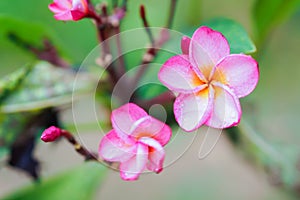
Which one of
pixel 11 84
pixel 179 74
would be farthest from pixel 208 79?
pixel 11 84

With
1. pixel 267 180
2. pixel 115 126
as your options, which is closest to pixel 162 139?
pixel 115 126

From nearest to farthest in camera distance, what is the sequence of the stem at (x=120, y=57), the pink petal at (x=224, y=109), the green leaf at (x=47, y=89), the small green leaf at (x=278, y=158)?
the pink petal at (x=224, y=109)
the stem at (x=120, y=57)
the green leaf at (x=47, y=89)
the small green leaf at (x=278, y=158)

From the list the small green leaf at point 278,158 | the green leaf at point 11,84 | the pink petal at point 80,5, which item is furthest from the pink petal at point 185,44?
the small green leaf at point 278,158

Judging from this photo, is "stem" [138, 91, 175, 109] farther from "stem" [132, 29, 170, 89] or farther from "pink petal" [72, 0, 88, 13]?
"pink petal" [72, 0, 88, 13]

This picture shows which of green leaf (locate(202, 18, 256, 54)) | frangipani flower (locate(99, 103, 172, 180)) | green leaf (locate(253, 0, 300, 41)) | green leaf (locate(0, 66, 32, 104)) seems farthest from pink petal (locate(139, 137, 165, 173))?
green leaf (locate(253, 0, 300, 41))

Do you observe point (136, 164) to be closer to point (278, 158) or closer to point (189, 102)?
point (189, 102)

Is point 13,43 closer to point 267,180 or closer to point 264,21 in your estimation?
point 264,21

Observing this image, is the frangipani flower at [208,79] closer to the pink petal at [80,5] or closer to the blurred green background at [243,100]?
the pink petal at [80,5]
